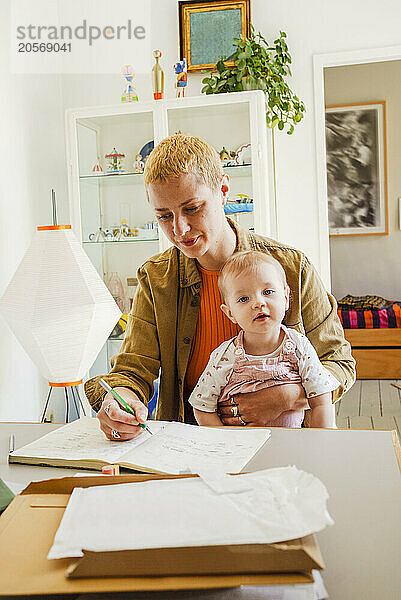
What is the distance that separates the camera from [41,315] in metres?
2.70

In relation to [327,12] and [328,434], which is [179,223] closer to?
[328,434]

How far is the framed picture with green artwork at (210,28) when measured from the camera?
367 centimetres

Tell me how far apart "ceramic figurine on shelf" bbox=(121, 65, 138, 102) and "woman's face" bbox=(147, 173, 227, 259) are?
209 centimetres

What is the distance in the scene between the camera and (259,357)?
1516 mm

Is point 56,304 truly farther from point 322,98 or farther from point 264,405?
point 322,98

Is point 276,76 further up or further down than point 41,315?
further up

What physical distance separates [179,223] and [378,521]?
0.96 m

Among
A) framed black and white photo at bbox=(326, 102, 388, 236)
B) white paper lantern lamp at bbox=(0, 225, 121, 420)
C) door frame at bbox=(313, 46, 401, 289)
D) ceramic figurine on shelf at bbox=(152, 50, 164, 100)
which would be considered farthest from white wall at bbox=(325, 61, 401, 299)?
white paper lantern lamp at bbox=(0, 225, 121, 420)

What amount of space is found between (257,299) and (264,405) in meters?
0.25

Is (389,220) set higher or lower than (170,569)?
higher

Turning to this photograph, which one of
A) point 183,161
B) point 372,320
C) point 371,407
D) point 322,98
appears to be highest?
point 322,98

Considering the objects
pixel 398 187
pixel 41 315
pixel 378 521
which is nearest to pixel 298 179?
pixel 41 315

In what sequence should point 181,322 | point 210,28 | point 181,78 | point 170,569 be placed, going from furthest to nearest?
point 210,28 → point 181,78 → point 181,322 → point 170,569

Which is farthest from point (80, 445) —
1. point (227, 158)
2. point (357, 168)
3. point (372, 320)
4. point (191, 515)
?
point (357, 168)
